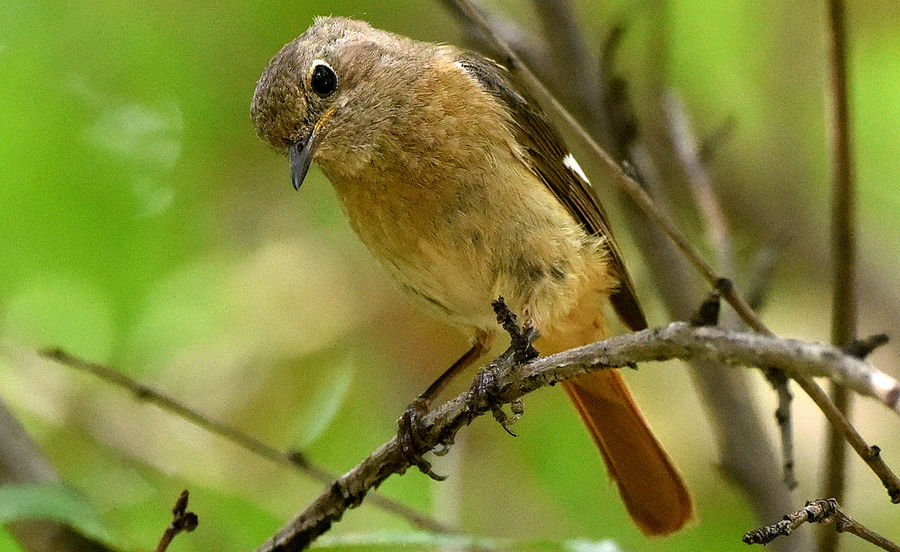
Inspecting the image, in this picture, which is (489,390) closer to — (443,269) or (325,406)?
(443,269)

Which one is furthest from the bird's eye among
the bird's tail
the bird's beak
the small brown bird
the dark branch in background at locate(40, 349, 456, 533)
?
the bird's tail

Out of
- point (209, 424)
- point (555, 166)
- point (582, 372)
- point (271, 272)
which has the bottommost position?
point (582, 372)

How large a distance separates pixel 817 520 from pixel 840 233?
1.10 metres

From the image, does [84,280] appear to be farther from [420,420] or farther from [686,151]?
[686,151]

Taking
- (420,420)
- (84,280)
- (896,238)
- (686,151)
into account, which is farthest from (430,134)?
(896,238)

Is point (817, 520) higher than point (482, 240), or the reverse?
point (482, 240)

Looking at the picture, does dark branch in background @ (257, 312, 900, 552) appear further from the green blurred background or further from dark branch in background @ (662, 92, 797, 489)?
dark branch in background @ (662, 92, 797, 489)

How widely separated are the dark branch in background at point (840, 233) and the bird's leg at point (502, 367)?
29.9 inches

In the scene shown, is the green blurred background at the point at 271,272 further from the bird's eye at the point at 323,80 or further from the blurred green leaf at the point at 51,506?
the bird's eye at the point at 323,80

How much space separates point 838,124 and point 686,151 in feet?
4.17

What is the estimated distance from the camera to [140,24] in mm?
3988

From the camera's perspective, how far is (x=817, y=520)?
173 centimetres

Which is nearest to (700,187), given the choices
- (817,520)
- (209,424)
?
(209,424)

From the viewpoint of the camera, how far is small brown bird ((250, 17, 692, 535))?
3.01 meters
